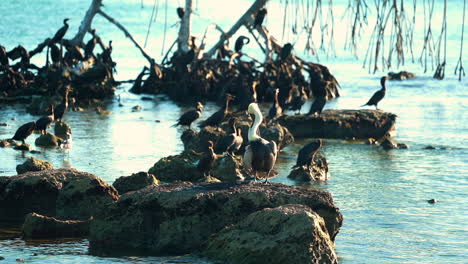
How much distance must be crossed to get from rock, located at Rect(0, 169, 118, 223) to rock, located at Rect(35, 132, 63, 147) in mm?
5776

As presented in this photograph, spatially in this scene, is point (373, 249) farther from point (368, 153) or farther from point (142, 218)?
point (368, 153)

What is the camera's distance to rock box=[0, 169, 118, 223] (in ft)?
32.3

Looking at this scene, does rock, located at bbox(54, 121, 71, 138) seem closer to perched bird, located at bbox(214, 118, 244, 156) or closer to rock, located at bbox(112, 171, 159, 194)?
perched bird, located at bbox(214, 118, 244, 156)

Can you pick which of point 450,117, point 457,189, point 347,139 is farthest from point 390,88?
point 457,189

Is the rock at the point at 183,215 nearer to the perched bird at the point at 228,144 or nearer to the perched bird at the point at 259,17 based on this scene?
the perched bird at the point at 228,144

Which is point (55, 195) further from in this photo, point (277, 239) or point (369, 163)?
point (369, 163)

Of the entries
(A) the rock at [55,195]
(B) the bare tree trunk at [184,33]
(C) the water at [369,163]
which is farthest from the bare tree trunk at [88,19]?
(A) the rock at [55,195]

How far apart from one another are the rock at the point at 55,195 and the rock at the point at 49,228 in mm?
702

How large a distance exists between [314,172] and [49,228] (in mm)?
5026

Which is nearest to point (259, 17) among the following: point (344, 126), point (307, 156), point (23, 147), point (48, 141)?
point (344, 126)

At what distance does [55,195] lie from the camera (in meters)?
10.0

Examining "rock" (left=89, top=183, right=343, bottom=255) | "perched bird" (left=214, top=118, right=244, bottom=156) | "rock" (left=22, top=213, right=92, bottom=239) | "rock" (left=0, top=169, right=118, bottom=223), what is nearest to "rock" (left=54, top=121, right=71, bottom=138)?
"perched bird" (left=214, top=118, right=244, bottom=156)

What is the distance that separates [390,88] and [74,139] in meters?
13.6

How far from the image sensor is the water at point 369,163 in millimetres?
8812
